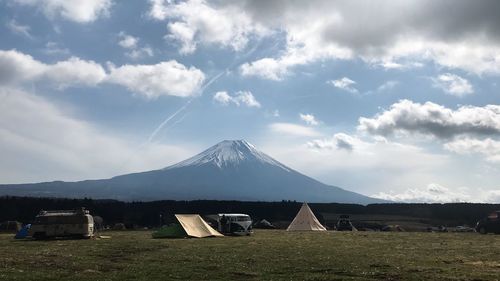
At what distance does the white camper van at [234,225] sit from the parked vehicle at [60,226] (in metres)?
15.3

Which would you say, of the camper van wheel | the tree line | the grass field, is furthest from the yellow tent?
the tree line

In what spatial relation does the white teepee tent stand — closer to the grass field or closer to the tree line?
the tree line

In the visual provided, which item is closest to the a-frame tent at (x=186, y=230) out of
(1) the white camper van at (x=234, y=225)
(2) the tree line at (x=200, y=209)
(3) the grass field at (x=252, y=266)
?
(1) the white camper van at (x=234, y=225)

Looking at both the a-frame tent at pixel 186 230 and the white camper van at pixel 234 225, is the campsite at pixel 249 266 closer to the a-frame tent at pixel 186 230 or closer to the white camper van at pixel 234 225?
the a-frame tent at pixel 186 230

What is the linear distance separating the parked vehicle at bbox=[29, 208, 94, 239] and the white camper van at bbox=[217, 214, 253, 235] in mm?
15318

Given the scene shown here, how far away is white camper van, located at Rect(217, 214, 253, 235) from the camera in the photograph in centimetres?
5588

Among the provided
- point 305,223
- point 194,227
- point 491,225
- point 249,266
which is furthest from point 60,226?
point 491,225

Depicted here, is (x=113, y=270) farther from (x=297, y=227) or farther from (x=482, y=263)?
(x=297, y=227)

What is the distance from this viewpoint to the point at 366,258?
2647 cm

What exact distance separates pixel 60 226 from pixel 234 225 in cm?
1795

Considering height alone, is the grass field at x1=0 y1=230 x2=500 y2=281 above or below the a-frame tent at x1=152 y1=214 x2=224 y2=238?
below

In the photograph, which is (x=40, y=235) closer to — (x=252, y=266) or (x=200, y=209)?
(x=252, y=266)

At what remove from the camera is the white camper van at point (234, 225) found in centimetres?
5588

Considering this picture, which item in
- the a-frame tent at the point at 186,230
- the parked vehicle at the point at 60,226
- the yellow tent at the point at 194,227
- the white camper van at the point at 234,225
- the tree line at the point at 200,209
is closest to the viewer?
the parked vehicle at the point at 60,226
